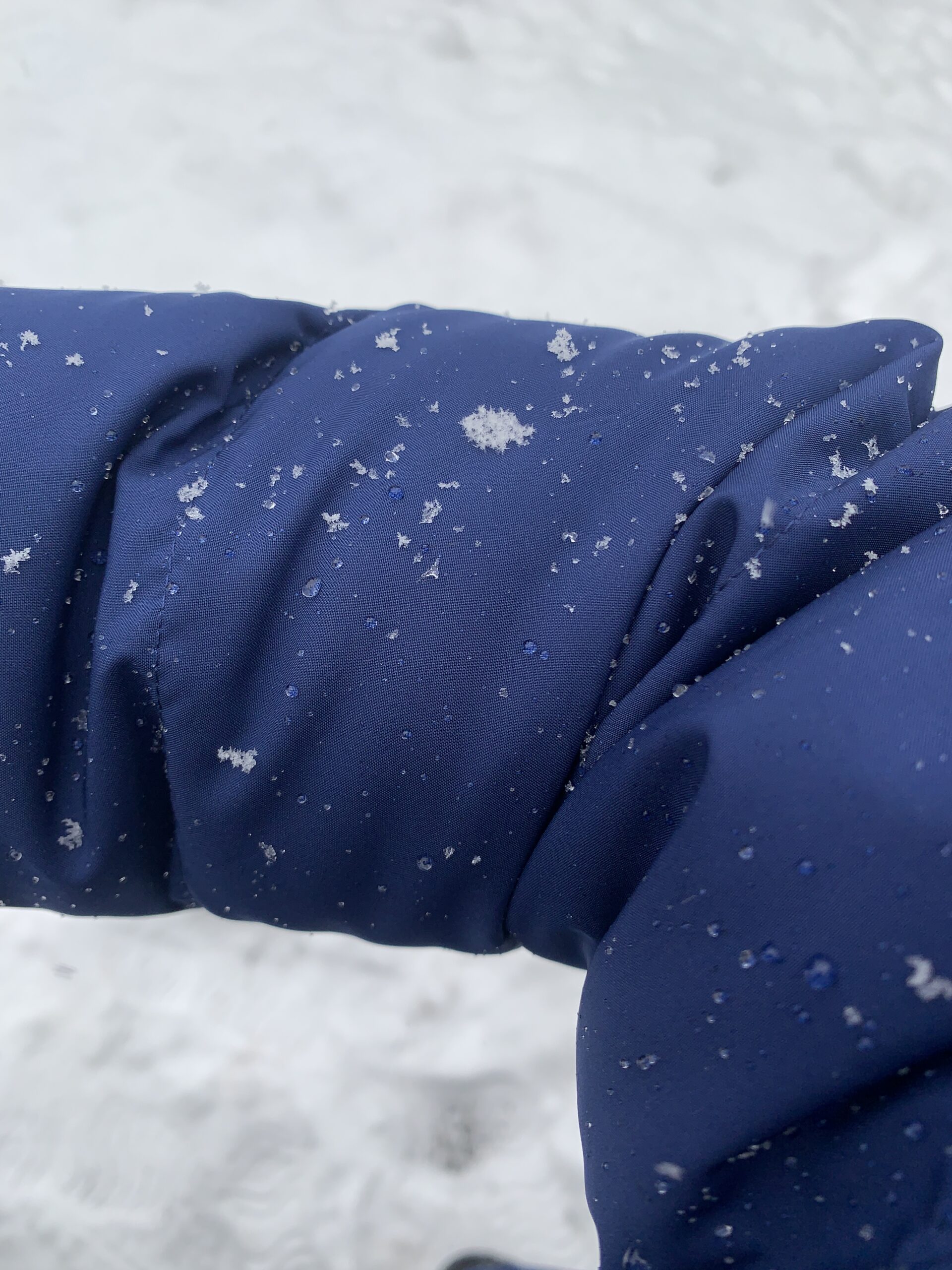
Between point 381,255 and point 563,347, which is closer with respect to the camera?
point 563,347

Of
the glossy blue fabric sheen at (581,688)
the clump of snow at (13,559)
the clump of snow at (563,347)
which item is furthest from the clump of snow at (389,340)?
the clump of snow at (13,559)

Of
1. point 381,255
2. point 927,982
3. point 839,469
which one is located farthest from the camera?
point 381,255

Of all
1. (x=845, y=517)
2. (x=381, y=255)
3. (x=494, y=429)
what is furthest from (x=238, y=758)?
(x=381, y=255)

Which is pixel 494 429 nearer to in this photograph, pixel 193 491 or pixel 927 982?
pixel 193 491

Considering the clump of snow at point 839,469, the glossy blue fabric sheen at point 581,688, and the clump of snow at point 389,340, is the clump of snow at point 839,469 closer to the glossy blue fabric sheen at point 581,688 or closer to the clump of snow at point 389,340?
the glossy blue fabric sheen at point 581,688

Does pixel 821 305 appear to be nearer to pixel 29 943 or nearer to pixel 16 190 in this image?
pixel 16 190

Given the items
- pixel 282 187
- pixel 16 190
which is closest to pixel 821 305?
pixel 282 187
